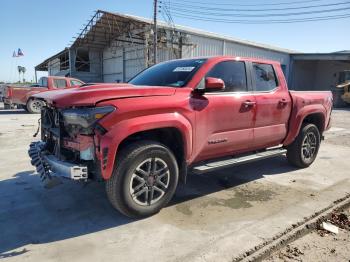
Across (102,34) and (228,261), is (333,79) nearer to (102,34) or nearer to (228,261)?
(102,34)

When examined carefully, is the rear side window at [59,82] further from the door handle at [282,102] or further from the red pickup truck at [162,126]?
the door handle at [282,102]

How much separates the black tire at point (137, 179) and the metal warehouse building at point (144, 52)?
19.9 metres

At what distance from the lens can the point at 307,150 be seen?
617 cm

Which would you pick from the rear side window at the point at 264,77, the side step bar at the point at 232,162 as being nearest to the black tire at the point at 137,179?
the side step bar at the point at 232,162

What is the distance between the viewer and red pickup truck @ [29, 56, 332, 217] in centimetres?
342

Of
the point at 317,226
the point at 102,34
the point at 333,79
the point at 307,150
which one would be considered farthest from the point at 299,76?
the point at 317,226

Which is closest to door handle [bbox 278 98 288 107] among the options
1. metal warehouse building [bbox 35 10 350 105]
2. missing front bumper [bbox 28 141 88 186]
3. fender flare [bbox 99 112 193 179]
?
fender flare [bbox 99 112 193 179]

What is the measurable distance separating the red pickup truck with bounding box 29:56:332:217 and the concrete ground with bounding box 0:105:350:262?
388 mm

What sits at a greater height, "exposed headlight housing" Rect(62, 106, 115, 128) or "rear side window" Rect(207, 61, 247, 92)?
"rear side window" Rect(207, 61, 247, 92)

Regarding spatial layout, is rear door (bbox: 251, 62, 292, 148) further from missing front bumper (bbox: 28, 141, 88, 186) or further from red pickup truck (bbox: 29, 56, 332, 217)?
missing front bumper (bbox: 28, 141, 88, 186)

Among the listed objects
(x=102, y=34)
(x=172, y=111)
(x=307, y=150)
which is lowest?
(x=307, y=150)

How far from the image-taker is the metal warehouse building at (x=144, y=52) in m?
23.8

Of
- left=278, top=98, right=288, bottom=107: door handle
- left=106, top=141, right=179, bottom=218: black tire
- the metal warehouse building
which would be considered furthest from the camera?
the metal warehouse building

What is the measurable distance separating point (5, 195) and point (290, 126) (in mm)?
4552
